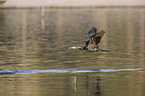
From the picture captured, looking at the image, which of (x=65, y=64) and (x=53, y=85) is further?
(x=65, y=64)

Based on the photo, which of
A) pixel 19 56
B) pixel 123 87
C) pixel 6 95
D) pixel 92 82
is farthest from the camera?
pixel 19 56

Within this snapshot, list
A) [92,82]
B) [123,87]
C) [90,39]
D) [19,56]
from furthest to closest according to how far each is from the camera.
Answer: [19,56] → [90,39] → [92,82] → [123,87]

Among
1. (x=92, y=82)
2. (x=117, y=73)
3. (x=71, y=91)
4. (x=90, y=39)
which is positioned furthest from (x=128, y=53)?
(x=71, y=91)

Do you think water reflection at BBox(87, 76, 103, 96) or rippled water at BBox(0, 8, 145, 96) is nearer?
water reflection at BBox(87, 76, 103, 96)

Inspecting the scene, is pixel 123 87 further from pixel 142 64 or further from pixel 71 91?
pixel 142 64

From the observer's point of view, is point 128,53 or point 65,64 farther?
point 128,53

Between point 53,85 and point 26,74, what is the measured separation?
2995mm

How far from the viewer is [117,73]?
67.6 feet

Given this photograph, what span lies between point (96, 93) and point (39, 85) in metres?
2.53

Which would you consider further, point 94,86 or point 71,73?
point 71,73

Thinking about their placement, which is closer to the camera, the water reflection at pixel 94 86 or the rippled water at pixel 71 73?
the water reflection at pixel 94 86

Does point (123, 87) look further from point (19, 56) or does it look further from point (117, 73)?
point (19, 56)

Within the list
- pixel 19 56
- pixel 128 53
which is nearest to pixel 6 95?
pixel 19 56

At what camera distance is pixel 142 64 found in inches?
934
